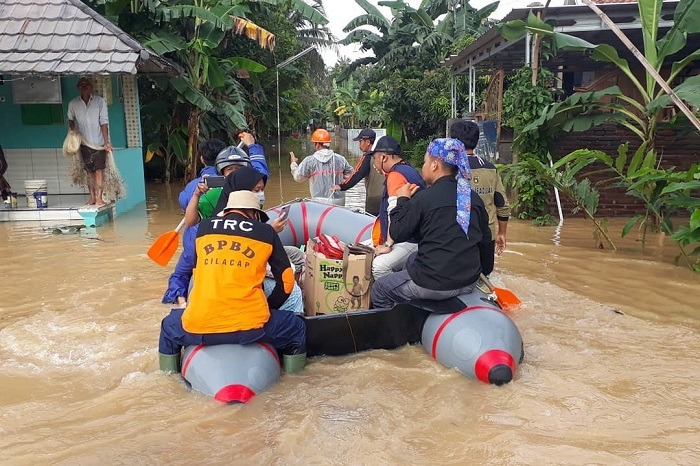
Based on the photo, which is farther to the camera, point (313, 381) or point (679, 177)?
point (679, 177)

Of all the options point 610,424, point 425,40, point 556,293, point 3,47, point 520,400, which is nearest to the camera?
point 610,424

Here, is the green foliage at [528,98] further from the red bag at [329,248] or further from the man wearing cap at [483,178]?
the red bag at [329,248]

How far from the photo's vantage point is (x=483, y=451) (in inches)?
133

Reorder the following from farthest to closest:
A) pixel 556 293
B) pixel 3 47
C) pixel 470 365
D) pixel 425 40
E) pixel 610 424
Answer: pixel 425 40, pixel 3 47, pixel 556 293, pixel 470 365, pixel 610 424

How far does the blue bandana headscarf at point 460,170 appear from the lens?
14.1 feet

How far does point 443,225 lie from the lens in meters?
4.29

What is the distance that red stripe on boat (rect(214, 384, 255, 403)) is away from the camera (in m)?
3.85

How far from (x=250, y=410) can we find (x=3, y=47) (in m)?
8.32

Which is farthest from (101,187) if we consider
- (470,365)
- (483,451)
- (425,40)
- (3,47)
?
(425,40)

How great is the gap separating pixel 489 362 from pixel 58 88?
9.45 meters

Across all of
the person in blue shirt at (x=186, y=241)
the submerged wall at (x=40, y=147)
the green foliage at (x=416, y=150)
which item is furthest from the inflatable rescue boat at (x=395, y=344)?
the green foliage at (x=416, y=150)

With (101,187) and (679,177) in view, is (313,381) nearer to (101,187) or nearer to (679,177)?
(679,177)

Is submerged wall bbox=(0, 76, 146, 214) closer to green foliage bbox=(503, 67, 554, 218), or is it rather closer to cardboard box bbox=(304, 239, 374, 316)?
green foliage bbox=(503, 67, 554, 218)

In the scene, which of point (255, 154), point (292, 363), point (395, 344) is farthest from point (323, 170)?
point (292, 363)
